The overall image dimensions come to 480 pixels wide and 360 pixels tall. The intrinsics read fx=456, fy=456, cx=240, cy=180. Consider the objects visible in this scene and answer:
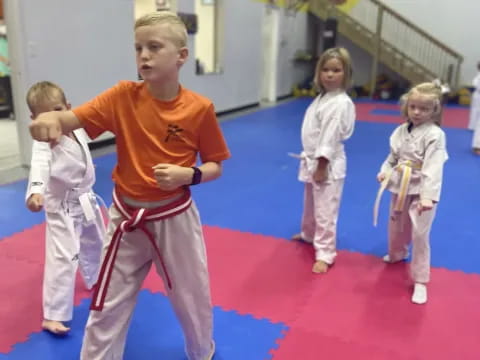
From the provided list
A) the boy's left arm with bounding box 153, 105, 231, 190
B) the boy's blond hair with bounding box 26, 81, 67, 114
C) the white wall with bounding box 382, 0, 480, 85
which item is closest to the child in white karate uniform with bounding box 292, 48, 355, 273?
Result: the boy's left arm with bounding box 153, 105, 231, 190

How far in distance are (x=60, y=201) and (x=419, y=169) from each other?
6.92 ft

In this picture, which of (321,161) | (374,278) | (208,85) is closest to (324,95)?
(321,161)

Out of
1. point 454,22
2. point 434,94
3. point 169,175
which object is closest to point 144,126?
point 169,175

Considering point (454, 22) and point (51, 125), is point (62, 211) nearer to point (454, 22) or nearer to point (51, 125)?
point (51, 125)

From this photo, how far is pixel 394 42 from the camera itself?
1412cm

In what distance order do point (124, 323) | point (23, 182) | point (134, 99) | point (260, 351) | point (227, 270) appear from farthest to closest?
point (23, 182) → point (227, 270) → point (260, 351) → point (124, 323) → point (134, 99)

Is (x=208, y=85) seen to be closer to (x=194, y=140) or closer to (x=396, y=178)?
(x=396, y=178)

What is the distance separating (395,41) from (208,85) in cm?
759

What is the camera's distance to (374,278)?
3.10 metres

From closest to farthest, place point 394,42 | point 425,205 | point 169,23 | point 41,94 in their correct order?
point 169,23, point 41,94, point 425,205, point 394,42

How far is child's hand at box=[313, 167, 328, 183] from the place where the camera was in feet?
9.97

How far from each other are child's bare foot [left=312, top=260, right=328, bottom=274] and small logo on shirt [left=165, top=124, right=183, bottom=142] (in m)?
1.79

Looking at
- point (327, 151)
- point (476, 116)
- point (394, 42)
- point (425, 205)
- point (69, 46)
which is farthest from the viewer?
point (394, 42)

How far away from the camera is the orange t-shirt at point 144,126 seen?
1.70m
